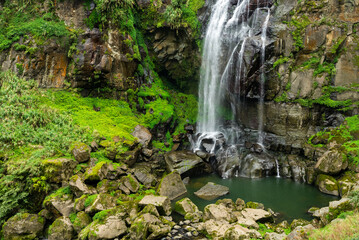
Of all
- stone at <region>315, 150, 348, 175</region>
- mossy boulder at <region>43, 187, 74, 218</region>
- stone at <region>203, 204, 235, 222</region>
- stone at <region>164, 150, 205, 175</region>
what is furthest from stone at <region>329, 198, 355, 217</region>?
mossy boulder at <region>43, 187, 74, 218</region>

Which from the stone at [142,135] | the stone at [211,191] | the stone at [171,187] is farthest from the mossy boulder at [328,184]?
the stone at [142,135]

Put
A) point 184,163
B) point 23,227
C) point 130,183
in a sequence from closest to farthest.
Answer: point 23,227, point 130,183, point 184,163

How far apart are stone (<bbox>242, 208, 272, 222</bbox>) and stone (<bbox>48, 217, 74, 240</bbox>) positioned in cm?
781

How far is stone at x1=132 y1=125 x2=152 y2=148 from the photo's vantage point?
1811cm

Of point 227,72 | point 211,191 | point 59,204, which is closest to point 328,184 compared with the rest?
point 211,191

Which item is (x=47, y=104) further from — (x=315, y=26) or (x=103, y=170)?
(x=315, y=26)

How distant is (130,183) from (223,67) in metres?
15.3

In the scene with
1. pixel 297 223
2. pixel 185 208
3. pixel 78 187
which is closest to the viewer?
pixel 297 223

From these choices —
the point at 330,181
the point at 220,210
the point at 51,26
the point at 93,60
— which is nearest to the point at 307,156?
the point at 330,181

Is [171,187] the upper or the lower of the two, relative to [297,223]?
upper

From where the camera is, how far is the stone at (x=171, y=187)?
45.6 ft

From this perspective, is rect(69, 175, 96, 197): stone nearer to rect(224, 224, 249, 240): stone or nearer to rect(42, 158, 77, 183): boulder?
rect(42, 158, 77, 183): boulder

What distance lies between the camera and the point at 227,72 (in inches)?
896

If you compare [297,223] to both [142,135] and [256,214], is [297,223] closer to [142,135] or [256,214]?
[256,214]
